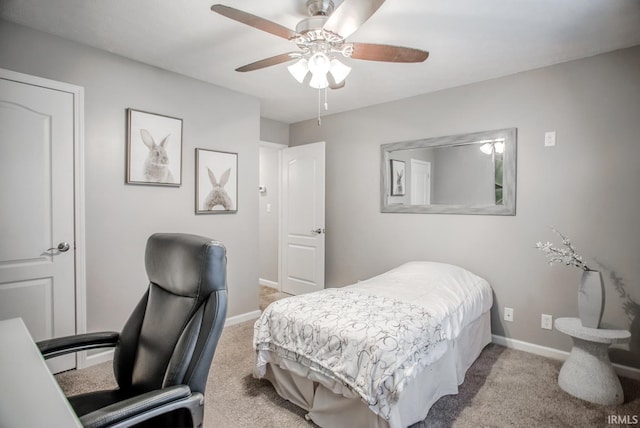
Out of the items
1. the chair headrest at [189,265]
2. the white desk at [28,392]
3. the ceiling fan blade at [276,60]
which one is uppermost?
the ceiling fan blade at [276,60]

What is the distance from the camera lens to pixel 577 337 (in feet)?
7.20

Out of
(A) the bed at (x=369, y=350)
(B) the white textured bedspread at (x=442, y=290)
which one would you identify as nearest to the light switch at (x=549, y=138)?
(B) the white textured bedspread at (x=442, y=290)

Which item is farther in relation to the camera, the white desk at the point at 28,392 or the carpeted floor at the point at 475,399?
the carpeted floor at the point at 475,399

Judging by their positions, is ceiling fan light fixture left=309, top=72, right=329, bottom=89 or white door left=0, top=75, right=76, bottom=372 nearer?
ceiling fan light fixture left=309, top=72, right=329, bottom=89

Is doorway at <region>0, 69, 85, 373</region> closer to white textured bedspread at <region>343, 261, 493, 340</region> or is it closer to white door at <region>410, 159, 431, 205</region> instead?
white textured bedspread at <region>343, 261, 493, 340</region>

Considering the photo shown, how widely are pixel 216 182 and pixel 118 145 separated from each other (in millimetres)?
900

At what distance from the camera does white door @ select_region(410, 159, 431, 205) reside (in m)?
3.45

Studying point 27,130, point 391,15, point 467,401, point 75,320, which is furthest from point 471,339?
point 27,130

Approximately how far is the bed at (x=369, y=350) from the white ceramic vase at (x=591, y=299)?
68 centimetres

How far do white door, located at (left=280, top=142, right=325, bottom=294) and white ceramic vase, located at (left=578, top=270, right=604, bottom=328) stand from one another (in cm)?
256

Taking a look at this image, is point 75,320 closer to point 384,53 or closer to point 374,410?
point 374,410

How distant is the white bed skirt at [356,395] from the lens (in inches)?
67.9

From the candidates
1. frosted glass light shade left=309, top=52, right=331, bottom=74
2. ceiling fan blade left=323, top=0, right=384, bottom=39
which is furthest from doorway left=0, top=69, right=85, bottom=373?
ceiling fan blade left=323, top=0, right=384, bottom=39

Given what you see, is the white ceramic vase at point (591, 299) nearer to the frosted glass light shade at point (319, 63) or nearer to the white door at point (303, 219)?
the frosted glass light shade at point (319, 63)
